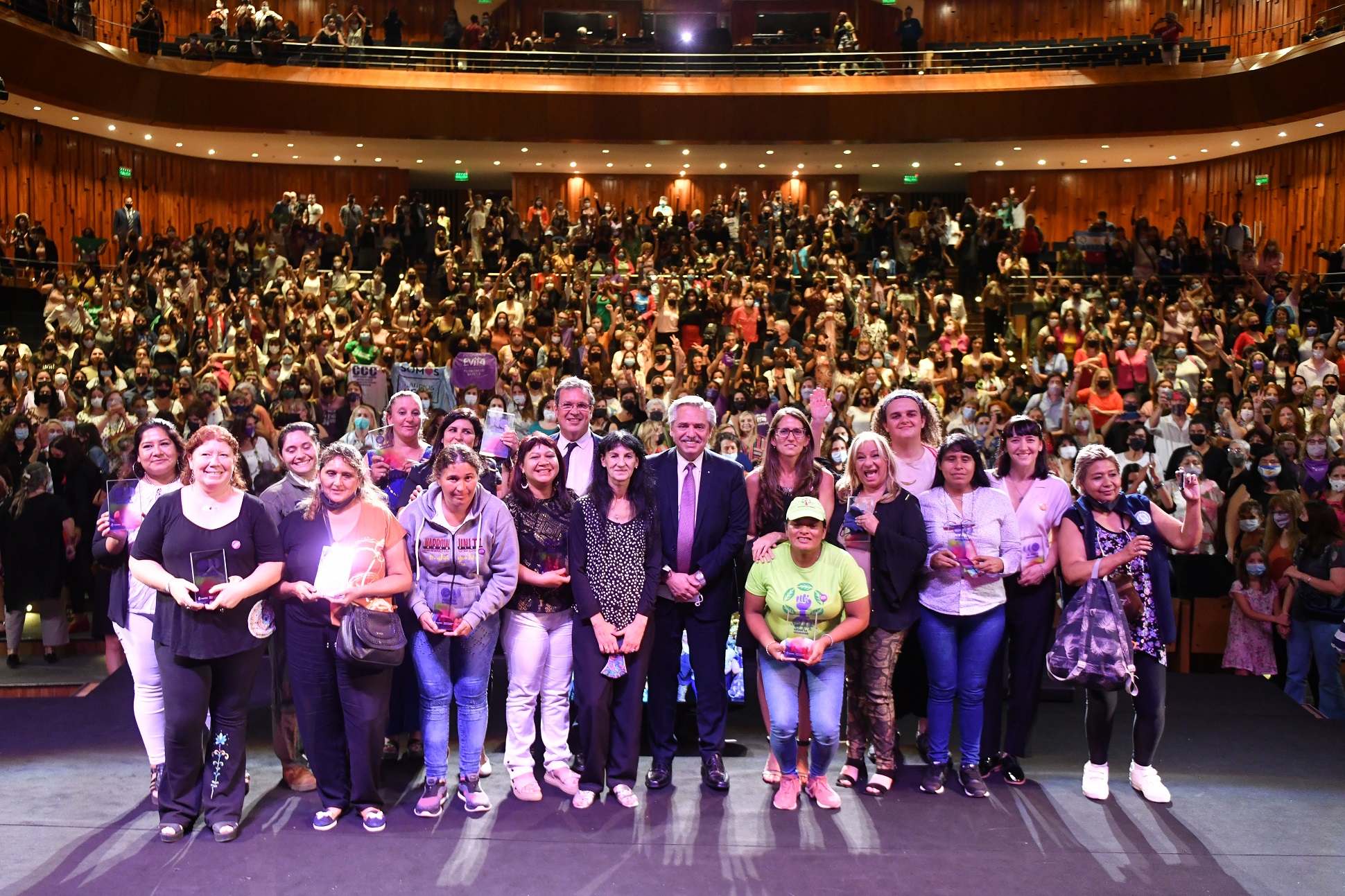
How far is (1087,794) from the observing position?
167 inches

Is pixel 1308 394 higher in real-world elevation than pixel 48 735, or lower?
higher

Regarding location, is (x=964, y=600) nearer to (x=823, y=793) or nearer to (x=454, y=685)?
(x=823, y=793)

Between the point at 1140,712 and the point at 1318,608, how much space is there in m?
2.13

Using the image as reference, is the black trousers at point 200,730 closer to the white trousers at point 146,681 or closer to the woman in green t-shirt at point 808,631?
the white trousers at point 146,681

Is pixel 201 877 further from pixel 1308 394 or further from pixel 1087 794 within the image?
pixel 1308 394

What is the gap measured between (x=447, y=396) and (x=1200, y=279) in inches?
362

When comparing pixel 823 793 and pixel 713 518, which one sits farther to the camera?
pixel 713 518

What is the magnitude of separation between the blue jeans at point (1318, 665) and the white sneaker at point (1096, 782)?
2.06 meters

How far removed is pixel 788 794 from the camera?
4.13 m

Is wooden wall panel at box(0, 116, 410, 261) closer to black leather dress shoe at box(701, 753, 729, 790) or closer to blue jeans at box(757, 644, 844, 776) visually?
black leather dress shoe at box(701, 753, 729, 790)

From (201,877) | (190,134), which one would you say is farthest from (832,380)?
(190,134)

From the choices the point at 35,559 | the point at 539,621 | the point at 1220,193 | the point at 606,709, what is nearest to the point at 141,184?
the point at 35,559

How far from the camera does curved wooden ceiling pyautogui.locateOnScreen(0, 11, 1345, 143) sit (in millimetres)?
15906

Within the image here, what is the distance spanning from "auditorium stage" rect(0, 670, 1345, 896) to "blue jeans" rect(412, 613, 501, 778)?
0.22 metres
